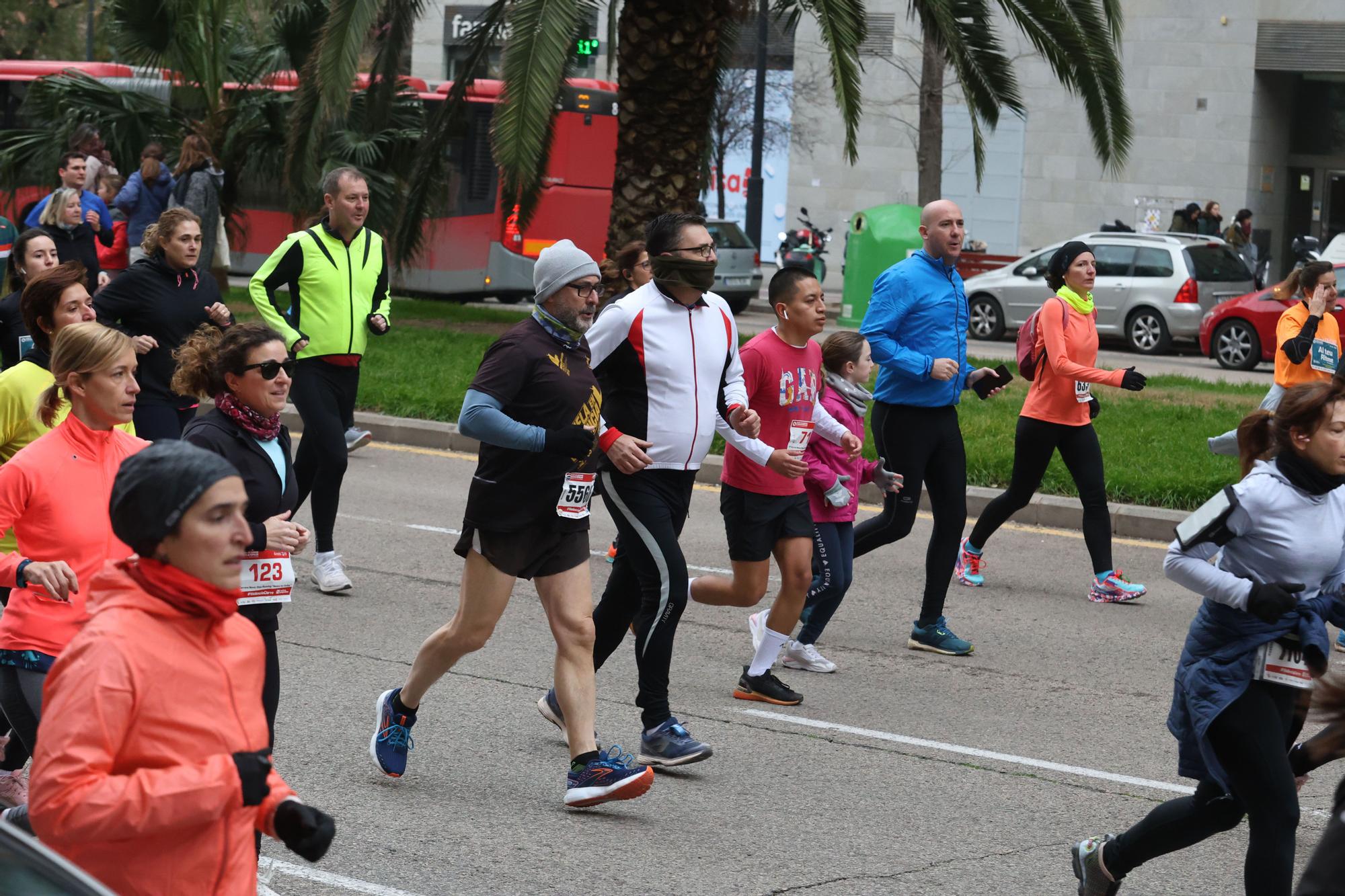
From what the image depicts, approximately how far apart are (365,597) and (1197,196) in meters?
28.3

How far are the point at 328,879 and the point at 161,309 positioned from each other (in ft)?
11.5

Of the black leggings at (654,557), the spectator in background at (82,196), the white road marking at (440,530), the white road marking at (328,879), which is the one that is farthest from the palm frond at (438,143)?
the white road marking at (328,879)

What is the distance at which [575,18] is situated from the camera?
12164 mm

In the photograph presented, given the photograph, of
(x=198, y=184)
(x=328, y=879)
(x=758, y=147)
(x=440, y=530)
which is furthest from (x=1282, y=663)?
(x=758, y=147)

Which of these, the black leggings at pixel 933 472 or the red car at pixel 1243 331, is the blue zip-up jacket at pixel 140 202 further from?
the red car at pixel 1243 331

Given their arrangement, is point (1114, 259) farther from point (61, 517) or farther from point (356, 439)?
point (61, 517)

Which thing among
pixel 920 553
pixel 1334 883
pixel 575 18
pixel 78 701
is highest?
pixel 575 18

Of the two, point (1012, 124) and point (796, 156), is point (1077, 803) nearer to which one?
point (1012, 124)

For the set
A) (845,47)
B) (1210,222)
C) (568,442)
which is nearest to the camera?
(568,442)

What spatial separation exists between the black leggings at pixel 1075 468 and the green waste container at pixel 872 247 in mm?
14223

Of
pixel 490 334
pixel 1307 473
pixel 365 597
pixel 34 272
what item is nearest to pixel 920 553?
pixel 365 597

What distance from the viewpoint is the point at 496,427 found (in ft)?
17.4

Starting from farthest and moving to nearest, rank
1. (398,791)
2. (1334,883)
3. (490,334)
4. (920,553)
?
1. (490,334)
2. (920,553)
3. (398,791)
4. (1334,883)

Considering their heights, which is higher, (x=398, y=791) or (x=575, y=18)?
(x=575, y=18)
